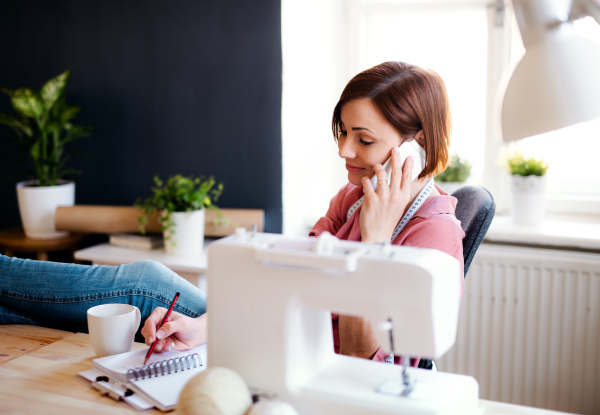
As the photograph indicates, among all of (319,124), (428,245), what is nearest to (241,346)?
(428,245)

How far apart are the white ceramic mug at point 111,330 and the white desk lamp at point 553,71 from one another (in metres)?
0.75

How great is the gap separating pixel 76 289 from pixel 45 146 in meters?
1.19

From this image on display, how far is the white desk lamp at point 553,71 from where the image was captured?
655 mm

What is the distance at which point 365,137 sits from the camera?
1.31 meters

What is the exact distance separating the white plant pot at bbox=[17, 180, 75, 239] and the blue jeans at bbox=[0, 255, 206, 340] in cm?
100

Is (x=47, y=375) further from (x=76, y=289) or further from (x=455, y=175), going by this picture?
(x=455, y=175)

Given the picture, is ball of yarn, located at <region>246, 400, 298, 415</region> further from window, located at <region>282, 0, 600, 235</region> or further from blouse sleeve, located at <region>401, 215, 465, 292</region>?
window, located at <region>282, 0, 600, 235</region>

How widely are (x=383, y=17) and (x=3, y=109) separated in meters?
1.85

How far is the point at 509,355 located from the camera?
2137 millimetres

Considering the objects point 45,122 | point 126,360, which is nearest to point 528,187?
point 126,360

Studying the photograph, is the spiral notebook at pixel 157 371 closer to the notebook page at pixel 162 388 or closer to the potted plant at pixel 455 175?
the notebook page at pixel 162 388

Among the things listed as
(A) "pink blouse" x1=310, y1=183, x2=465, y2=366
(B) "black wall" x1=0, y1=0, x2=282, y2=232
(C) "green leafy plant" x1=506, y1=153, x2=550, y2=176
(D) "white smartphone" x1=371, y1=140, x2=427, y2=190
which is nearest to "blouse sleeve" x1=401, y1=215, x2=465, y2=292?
(A) "pink blouse" x1=310, y1=183, x2=465, y2=366

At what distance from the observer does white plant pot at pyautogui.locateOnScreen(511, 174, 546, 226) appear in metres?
2.12

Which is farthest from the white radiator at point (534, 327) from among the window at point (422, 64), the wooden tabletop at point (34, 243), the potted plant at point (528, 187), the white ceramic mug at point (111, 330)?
the wooden tabletop at point (34, 243)
